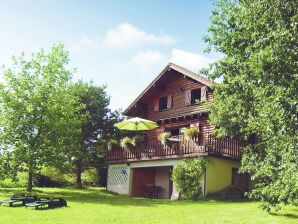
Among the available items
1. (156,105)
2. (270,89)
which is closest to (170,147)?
(156,105)

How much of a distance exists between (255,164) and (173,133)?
47.4 ft

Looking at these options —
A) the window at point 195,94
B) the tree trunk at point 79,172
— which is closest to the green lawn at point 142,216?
the window at point 195,94

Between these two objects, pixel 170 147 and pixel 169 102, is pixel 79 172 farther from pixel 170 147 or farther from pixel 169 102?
pixel 170 147

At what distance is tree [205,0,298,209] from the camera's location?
1139 cm

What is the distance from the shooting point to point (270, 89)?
12.5 metres

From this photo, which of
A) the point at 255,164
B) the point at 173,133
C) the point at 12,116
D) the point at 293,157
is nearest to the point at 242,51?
the point at 255,164

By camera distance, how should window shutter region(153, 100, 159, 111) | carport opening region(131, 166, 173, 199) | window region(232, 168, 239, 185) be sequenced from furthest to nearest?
window shutter region(153, 100, 159, 111), carport opening region(131, 166, 173, 199), window region(232, 168, 239, 185)

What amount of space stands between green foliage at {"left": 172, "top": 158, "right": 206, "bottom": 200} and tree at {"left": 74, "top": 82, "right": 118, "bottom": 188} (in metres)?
12.7

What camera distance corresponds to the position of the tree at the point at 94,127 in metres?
34.2

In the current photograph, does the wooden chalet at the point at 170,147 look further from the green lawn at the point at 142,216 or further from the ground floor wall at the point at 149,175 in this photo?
the green lawn at the point at 142,216

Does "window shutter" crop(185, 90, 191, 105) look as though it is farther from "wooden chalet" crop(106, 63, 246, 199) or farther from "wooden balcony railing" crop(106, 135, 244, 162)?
"wooden balcony railing" crop(106, 135, 244, 162)

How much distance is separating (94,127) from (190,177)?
14.2 meters

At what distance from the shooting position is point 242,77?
14688 mm

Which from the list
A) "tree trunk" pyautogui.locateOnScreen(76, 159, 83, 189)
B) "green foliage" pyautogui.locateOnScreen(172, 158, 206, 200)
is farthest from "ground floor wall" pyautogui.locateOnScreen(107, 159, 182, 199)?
"tree trunk" pyautogui.locateOnScreen(76, 159, 83, 189)
